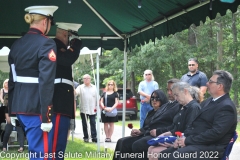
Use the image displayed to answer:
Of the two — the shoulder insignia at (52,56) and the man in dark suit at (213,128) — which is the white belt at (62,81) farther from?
the man in dark suit at (213,128)

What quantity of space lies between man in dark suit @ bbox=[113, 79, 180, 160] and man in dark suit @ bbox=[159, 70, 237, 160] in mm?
1110

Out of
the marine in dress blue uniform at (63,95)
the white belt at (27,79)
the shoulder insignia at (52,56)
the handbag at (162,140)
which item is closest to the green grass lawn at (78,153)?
the handbag at (162,140)

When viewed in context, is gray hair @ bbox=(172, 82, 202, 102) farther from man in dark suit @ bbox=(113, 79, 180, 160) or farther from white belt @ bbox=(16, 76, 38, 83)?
white belt @ bbox=(16, 76, 38, 83)

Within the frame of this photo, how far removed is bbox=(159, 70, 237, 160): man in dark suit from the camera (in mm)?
5027

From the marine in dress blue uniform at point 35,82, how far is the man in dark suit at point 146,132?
2.00m

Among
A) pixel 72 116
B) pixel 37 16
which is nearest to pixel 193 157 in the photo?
pixel 72 116

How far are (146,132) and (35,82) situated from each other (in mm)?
2545

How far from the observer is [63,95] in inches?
210

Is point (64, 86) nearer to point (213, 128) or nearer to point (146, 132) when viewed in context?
point (213, 128)

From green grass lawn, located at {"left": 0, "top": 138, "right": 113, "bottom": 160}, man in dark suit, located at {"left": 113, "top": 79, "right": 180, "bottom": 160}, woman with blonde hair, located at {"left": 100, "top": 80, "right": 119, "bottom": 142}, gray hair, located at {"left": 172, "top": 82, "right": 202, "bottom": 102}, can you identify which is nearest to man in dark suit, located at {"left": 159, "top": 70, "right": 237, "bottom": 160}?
gray hair, located at {"left": 172, "top": 82, "right": 202, "bottom": 102}

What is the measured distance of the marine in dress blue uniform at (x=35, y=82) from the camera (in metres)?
4.54

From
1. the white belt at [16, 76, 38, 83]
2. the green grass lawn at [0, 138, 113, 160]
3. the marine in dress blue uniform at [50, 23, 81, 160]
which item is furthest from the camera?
the green grass lawn at [0, 138, 113, 160]

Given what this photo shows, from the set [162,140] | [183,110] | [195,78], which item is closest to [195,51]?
[195,78]

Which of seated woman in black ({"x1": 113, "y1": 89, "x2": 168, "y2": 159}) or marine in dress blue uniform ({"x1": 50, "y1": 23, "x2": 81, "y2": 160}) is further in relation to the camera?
seated woman in black ({"x1": 113, "y1": 89, "x2": 168, "y2": 159})
